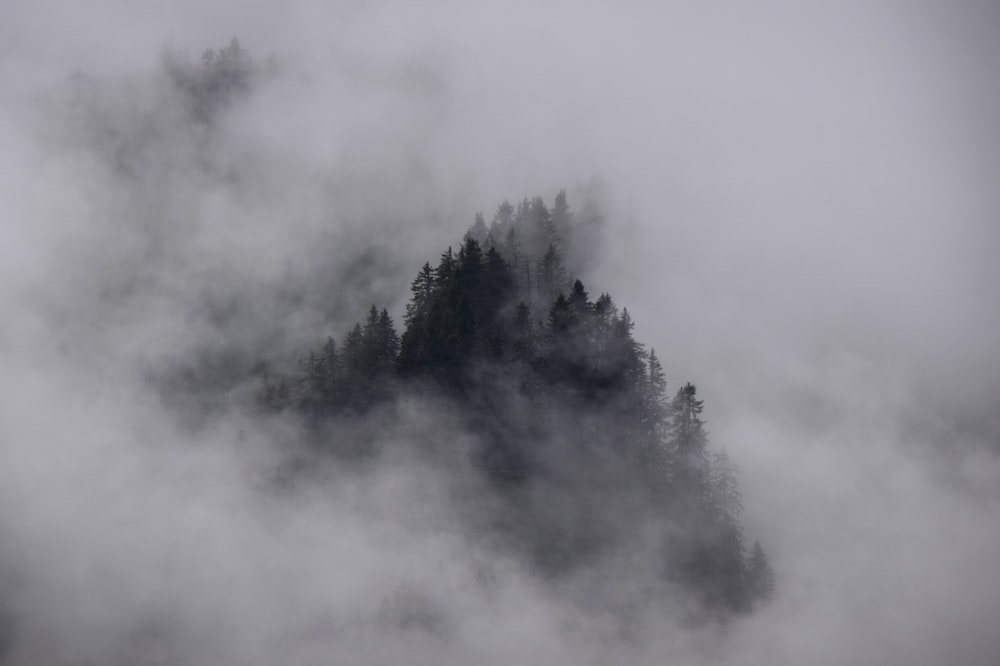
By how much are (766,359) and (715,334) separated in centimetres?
741

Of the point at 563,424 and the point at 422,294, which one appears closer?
the point at 563,424

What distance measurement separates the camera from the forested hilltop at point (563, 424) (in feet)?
230

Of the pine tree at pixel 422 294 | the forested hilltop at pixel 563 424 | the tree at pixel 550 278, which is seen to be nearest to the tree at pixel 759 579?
the forested hilltop at pixel 563 424

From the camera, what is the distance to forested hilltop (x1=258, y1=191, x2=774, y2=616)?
70062 mm

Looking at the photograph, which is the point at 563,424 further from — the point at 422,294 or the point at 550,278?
the point at 422,294

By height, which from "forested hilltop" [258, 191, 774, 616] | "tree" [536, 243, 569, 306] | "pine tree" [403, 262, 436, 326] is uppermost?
"tree" [536, 243, 569, 306]

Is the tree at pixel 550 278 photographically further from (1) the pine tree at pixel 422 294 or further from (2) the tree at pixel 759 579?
(2) the tree at pixel 759 579

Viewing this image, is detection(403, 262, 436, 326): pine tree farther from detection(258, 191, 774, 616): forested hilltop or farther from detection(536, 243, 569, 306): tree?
detection(536, 243, 569, 306): tree

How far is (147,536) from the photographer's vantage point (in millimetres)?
81062

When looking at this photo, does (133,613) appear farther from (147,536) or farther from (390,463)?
(390,463)

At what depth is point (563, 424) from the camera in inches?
2864

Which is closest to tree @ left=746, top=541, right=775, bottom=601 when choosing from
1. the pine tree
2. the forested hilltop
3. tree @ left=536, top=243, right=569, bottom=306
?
the forested hilltop

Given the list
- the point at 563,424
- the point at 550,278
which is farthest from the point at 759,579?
the point at 550,278

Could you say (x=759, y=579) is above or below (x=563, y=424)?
below
